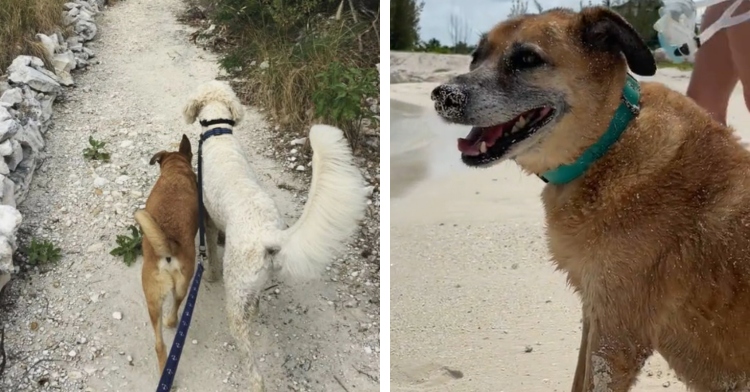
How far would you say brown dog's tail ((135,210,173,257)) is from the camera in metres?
1.34

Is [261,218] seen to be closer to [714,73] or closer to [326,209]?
[326,209]

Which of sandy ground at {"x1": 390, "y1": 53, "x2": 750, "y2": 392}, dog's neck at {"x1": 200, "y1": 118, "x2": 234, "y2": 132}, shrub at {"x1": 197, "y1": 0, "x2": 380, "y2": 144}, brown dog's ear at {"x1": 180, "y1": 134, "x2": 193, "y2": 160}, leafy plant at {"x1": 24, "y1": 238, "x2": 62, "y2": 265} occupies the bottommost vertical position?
sandy ground at {"x1": 390, "y1": 53, "x2": 750, "y2": 392}

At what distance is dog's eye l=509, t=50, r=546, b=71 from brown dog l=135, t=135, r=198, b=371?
88 cm

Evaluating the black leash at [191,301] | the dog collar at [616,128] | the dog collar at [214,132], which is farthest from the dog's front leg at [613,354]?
the dog collar at [214,132]

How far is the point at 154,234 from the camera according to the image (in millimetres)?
1360

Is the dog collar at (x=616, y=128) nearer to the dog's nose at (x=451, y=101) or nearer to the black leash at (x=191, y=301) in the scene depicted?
the dog's nose at (x=451, y=101)

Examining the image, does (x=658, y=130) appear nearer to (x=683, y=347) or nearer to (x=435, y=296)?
(x=683, y=347)

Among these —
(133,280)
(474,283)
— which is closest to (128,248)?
(133,280)

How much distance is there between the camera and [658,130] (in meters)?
0.97

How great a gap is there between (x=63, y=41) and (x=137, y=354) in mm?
1013

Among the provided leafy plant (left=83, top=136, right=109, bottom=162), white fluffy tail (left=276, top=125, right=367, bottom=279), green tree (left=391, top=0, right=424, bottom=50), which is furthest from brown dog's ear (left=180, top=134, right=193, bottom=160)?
green tree (left=391, top=0, right=424, bottom=50)

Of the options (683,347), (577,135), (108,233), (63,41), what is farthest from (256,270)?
(63,41)

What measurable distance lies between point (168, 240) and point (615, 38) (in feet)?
3.50

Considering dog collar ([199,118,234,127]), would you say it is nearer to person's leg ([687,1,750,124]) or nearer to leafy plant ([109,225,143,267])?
leafy plant ([109,225,143,267])
